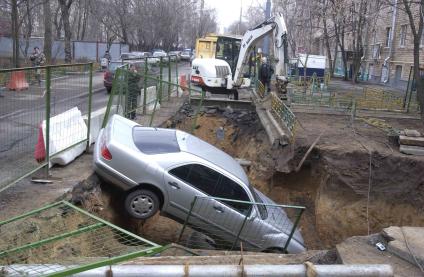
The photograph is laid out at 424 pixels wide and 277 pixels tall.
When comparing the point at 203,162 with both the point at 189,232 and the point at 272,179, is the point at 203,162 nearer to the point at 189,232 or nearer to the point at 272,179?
the point at 189,232

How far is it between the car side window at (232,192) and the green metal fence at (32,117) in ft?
9.03

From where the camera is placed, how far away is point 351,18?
31.5 metres

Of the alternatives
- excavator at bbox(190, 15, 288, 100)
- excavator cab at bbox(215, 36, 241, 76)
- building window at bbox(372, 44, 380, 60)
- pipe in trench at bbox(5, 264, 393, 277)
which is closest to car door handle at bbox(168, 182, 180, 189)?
pipe in trench at bbox(5, 264, 393, 277)

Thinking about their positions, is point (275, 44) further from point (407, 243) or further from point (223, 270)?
point (223, 270)

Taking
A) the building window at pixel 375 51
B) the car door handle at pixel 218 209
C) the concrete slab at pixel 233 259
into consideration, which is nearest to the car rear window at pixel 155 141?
the car door handle at pixel 218 209

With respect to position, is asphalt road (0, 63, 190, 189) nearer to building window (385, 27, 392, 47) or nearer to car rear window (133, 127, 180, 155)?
car rear window (133, 127, 180, 155)

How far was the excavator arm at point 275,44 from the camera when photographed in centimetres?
1745

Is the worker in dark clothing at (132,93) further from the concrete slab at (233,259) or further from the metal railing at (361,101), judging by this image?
the metal railing at (361,101)

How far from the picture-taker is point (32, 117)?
23.1ft

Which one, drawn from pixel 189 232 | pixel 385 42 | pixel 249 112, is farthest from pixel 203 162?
pixel 385 42

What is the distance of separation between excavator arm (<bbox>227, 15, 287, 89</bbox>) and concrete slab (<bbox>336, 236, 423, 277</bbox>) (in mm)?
12822

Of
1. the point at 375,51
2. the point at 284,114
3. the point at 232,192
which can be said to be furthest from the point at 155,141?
the point at 375,51

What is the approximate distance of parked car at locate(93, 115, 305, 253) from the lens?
7203 millimetres

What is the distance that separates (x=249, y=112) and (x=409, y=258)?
14.3 meters
